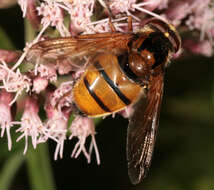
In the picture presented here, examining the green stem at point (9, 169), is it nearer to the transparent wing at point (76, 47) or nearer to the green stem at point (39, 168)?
the green stem at point (39, 168)

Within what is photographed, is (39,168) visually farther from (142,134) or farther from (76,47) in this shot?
(76,47)

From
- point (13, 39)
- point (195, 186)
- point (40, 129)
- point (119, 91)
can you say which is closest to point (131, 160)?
point (119, 91)

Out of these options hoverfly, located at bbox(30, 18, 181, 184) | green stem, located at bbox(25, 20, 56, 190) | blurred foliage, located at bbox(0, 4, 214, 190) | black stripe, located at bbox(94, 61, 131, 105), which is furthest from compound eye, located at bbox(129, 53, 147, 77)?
blurred foliage, located at bbox(0, 4, 214, 190)

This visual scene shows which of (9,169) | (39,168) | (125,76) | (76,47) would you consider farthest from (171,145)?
(76,47)

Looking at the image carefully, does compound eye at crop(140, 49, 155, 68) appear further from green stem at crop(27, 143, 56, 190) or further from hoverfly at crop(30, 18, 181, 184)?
green stem at crop(27, 143, 56, 190)

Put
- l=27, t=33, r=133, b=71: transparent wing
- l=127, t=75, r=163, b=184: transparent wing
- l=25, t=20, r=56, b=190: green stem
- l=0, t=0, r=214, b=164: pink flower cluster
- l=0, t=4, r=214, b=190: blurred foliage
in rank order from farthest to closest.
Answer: l=0, t=4, r=214, b=190: blurred foliage → l=25, t=20, r=56, b=190: green stem → l=0, t=0, r=214, b=164: pink flower cluster → l=127, t=75, r=163, b=184: transparent wing → l=27, t=33, r=133, b=71: transparent wing
